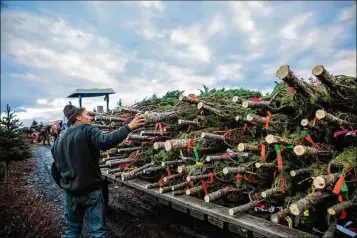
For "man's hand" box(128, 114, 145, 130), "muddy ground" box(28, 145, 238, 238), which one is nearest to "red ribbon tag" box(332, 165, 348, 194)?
"man's hand" box(128, 114, 145, 130)

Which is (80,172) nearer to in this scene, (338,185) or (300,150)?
(300,150)

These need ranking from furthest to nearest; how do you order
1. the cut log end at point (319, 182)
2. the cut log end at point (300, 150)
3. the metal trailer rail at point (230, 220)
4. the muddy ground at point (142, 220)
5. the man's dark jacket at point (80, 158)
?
1. the muddy ground at point (142, 220)
2. the man's dark jacket at point (80, 158)
3. the cut log end at point (300, 150)
4. the metal trailer rail at point (230, 220)
5. the cut log end at point (319, 182)

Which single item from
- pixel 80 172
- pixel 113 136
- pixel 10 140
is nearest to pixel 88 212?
pixel 80 172

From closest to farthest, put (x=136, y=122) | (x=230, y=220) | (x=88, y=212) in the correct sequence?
(x=230, y=220) < (x=136, y=122) < (x=88, y=212)

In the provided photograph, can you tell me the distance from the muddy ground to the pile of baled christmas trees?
1251mm

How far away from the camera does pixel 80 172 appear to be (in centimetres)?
378

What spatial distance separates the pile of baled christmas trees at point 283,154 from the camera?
2.96 meters

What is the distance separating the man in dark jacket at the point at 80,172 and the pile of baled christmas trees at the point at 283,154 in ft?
3.12

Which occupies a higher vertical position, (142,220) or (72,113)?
(72,113)

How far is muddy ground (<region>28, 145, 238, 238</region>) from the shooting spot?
5438 millimetres

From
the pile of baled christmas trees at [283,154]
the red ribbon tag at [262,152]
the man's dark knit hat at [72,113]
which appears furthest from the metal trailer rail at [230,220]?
the man's dark knit hat at [72,113]

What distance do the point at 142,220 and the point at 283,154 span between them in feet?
13.0

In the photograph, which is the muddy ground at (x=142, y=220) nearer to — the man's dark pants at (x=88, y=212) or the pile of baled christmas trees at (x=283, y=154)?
the pile of baled christmas trees at (x=283, y=154)

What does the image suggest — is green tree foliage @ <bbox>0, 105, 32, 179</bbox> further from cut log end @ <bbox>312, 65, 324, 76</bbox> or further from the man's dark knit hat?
cut log end @ <bbox>312, 65, 324, 76</bbox>
